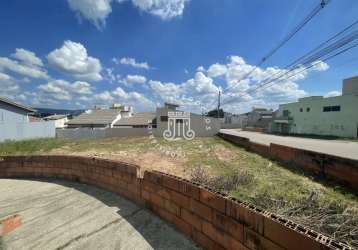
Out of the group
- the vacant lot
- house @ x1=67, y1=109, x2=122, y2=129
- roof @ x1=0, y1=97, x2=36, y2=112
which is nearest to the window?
the vacant lot

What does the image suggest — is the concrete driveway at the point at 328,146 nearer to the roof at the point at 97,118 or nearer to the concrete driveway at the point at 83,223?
the concrete driveway at the point at 83,223

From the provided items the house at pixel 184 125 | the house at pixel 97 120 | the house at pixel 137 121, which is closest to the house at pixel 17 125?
the house at pixel 97 120

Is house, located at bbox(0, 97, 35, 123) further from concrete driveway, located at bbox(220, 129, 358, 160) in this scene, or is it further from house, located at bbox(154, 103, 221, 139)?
concrete driveway, located at bbox(220, 129, 358, 160)

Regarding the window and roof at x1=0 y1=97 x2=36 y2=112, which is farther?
the window

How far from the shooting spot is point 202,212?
2.35 meters

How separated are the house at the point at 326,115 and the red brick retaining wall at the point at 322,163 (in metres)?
17.3

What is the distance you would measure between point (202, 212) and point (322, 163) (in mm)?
4272

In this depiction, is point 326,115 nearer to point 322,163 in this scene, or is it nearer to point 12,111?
point 322,163

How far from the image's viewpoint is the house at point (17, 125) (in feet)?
51.1

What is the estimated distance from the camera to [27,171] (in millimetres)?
5754

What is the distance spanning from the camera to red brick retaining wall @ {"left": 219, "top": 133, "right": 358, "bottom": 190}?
167 inches

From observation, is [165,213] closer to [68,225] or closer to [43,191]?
[68,225]

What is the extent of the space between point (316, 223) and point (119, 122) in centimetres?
2914

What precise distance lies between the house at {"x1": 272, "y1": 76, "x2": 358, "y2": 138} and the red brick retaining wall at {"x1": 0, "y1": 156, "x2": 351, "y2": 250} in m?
22.7
